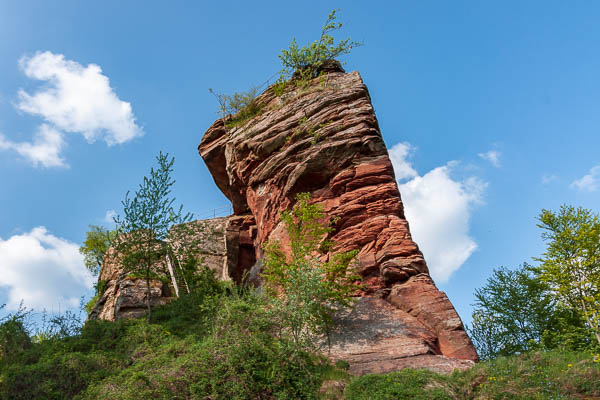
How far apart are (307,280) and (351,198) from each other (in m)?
6.11

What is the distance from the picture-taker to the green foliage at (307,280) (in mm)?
13122

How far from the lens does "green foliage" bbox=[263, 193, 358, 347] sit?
13.1 m

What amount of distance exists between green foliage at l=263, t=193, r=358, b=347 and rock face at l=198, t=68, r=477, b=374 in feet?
2.59

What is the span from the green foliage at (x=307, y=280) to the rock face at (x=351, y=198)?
0.79m

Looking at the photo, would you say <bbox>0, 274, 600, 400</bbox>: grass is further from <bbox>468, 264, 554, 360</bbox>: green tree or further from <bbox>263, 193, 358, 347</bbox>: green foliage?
<bbox>468, 264, 554, 360</bbox>: green tree

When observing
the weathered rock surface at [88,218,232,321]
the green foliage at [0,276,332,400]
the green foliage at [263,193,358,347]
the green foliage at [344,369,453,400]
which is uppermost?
the weathered rock surface at [88,218,232,321]

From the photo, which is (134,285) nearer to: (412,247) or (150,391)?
(150,391)

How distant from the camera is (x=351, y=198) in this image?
18.5 meters

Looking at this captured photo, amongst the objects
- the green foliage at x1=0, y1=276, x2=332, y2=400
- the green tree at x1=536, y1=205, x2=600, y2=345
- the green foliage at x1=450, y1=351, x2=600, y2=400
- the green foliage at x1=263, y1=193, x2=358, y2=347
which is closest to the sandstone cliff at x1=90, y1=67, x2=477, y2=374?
the green foliage at x1=263, y1=193, x2=358, y2=347

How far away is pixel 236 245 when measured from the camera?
29.8 meters

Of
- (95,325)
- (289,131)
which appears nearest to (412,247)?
(289,131)

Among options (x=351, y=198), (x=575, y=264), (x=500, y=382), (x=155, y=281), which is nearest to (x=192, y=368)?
(x=500, y=382)

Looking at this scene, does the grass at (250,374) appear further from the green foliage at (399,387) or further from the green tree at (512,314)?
the green tree at (512,314)

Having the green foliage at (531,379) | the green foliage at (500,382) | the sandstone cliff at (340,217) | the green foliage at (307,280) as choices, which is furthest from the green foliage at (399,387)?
the green foliage at (307,280)
